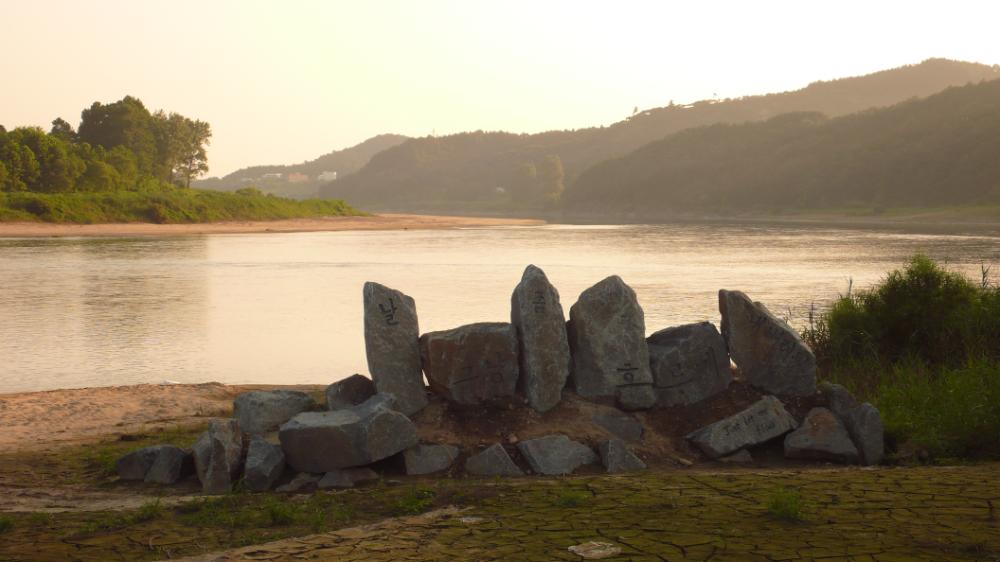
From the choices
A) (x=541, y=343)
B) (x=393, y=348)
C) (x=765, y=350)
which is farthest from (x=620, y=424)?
(x=393, y=348)

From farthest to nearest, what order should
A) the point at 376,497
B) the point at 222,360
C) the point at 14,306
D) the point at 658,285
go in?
1. the point at 658,285
2. the point at 14,306
3. the point at 222,360
4. the point at 376,497

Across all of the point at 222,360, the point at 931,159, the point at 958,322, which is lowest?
the point at 222,360

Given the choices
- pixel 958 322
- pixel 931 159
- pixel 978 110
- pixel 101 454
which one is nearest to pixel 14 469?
pixel 101 454

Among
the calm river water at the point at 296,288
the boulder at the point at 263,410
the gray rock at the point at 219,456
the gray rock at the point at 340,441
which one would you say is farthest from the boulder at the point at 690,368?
the calm river water at the point at 296,288

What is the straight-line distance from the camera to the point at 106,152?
84688mm

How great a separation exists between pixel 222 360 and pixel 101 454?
654 centimetres

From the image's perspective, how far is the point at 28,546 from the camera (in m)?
6.52

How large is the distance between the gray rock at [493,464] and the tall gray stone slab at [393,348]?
115 cm

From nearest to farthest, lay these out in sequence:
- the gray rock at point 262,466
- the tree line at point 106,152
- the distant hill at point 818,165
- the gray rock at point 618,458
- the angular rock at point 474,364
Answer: the gray rock at point 262,466, the gray rock at point 618,458, the angular rock at point 474,364, the tree line at point 106,152, the distant hill at point 818,165

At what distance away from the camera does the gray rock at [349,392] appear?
10.1 meters

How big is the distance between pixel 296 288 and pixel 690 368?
19506 mm

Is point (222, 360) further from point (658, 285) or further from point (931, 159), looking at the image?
point (931, 159)

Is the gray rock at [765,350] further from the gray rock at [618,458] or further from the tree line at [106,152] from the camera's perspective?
the tree line at [106,152]

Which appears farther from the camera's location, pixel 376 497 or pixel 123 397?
pixel 123 397
